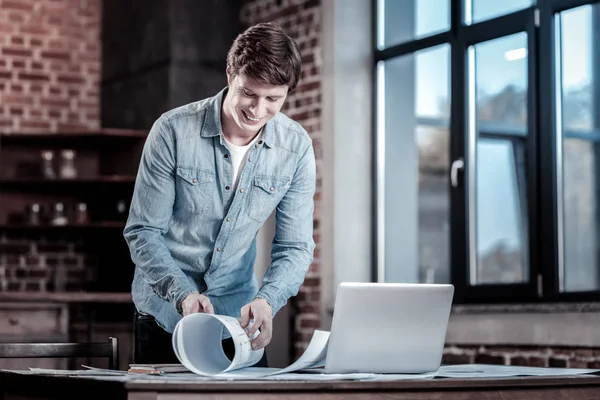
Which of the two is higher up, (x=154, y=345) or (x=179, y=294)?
(x=179, y=294)

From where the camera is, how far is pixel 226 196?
242cm

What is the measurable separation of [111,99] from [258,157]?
4562mm

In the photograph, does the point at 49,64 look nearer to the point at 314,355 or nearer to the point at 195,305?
the point at 195,305

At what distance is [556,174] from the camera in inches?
185

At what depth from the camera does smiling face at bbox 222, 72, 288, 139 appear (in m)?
2.24

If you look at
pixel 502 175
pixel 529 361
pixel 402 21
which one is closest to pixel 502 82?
pixel 402 21

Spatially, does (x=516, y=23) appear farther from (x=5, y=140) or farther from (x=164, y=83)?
(x=5, y=140)

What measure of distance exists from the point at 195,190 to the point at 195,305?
1.24ft

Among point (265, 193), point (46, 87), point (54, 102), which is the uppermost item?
point (46, 87)

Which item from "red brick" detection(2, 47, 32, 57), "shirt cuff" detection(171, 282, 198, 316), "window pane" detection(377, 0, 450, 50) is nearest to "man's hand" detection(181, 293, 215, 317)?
"shirt cuff" detection(171, 282, 198, 316)

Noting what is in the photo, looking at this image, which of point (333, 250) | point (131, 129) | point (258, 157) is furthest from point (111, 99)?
point (258, 157)

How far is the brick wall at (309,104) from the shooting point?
570 cm

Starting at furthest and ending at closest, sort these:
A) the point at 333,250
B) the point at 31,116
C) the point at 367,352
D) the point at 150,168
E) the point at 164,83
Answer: the point at 31,116 → the point at 164,83 → the point at 333,250 → the point at 150,168 → the point at 367,352

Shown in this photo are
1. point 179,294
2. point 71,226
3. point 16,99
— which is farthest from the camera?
point 16,99
